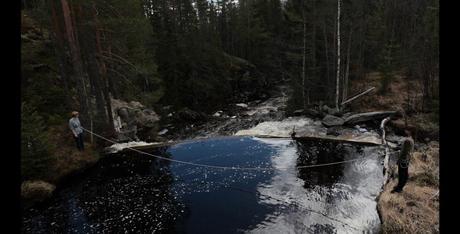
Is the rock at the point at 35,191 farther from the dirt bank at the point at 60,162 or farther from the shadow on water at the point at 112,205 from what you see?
the shadow on water at the point at 112,205

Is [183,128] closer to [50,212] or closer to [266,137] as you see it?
[266,137]

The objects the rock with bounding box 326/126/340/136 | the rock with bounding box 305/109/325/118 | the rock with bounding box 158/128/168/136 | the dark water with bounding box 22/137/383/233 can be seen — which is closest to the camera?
the dark water with bounding box 22/137/383/233

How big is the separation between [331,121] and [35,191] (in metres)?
16.0

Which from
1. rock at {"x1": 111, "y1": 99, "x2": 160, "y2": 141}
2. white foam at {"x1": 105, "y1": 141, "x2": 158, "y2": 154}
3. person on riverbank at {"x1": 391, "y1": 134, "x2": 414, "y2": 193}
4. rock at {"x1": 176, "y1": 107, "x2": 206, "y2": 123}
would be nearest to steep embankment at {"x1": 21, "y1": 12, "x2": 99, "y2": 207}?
white foam at {"x1": 105, "y1": 141, "x2": 158, "y2": 154}

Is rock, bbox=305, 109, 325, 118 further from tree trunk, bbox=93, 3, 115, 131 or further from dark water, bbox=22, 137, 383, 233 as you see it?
tree trunk, bbox=93, 3, 115, 131

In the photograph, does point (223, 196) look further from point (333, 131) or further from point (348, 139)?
point (333, 131)

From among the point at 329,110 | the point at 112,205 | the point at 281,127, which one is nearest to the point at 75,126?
the point at 112,205

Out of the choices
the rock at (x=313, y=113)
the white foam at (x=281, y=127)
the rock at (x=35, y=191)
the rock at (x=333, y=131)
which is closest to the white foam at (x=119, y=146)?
the rock at (x=35, y=191)

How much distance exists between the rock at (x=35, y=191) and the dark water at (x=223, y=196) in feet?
1.25

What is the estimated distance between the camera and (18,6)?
1.40 m

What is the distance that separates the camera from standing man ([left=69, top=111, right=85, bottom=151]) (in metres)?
13.0

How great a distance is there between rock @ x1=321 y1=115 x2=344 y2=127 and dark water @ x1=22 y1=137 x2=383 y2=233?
455 cm

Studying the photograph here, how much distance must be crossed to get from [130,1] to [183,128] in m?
9.50

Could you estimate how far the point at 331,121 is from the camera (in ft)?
63.6
